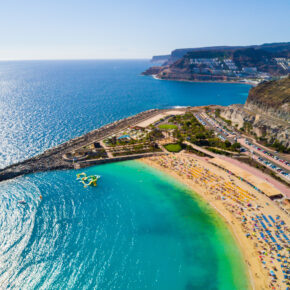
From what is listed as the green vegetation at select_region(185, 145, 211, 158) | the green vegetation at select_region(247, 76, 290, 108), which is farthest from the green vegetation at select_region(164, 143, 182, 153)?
the green vegetation at select_region(247, 76, 290, 108)

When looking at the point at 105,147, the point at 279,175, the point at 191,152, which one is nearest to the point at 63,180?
the point at 105,147

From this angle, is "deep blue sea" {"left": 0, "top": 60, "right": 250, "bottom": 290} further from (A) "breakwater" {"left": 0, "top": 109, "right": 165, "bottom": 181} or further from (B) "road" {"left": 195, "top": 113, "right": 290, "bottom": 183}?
(B) "road" {"left": 195, "top": 113, "right": 290, "bottom": 183}

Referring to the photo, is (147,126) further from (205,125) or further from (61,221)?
(61,221)

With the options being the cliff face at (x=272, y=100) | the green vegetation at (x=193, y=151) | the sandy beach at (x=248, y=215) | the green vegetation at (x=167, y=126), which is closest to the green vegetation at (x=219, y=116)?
the cliff face at (x=272, y=100)

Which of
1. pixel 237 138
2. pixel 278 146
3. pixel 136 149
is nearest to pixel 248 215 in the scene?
pixel 278 146

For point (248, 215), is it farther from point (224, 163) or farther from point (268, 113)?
point (268, 113)

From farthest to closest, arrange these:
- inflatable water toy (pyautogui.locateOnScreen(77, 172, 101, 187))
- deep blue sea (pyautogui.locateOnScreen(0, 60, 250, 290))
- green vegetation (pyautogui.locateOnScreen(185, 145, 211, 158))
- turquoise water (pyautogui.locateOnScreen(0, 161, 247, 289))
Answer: green vegetation (pyautogui.locateOnScreen(185, 145, 211, 158)) → inflatable water toy (pyautogui.locateOnScreen(77, 172, 101, 187)) → deep blue sea (pyautogui.locateOnScreen(0, 60, 250, 290)) → turquoise water (pyautogui.locateOnScreen(0, 161, 247, 289))

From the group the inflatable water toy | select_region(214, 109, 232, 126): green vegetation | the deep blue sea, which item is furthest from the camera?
select_region(214, 109, 232, 126): green vegetation
